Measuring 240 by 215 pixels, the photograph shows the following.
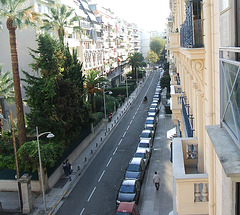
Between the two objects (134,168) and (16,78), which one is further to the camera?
(16,78)

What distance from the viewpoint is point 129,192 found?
60.3ft

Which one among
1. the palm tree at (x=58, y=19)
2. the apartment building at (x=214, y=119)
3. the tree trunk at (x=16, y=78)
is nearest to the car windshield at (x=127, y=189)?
the tree trunk at (x=16, y=78)

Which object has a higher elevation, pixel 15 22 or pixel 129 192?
pixel 15 22

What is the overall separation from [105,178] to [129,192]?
17.8 feet

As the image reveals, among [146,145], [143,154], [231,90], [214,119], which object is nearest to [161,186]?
[143,154]

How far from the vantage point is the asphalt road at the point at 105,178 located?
748 inches

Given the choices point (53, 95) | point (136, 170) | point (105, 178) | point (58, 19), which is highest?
point (58, 19)

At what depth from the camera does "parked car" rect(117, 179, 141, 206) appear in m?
17.8

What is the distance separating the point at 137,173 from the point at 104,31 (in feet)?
174

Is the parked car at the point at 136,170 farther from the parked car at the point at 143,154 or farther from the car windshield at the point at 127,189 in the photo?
the car windshield at the point at 127,189

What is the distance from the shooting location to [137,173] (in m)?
21.3

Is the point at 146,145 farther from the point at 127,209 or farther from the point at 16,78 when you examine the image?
the point at 16,78

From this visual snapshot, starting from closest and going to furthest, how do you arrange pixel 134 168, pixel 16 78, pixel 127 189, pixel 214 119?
pixel 214 119 < pixel 127 189 < pixel 134 168 < pixel 16 78

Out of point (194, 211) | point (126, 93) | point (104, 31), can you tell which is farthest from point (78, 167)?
point (104, 31)
